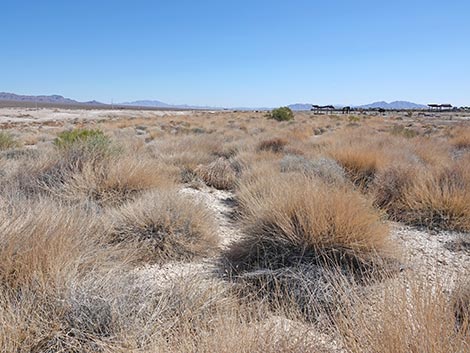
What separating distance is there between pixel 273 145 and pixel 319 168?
454 cm

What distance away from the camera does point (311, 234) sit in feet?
11.2

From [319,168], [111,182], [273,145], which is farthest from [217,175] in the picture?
[273,145]

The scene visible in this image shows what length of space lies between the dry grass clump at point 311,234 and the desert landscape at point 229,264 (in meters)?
0.02

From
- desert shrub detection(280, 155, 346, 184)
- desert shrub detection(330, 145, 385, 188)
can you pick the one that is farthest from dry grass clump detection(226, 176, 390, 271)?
desert shrub detection(330, 145, 385, 188)

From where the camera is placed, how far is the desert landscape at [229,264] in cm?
200

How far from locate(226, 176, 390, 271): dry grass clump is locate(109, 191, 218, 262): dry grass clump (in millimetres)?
462

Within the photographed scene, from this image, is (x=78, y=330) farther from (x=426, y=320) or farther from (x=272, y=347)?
(x=426, y=320)

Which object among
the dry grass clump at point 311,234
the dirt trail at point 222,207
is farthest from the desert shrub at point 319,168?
the dry grass clump at point 311,234

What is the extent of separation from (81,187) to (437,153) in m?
8.66

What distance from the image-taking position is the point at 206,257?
3.89 meters

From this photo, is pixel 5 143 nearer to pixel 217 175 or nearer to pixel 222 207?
pixel 217 175

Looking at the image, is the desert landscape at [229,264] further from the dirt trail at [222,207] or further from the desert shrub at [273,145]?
the desert shrub at [273,145]

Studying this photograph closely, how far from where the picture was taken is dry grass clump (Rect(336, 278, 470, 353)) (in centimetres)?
163

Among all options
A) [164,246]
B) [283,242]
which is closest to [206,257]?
[164,246]
